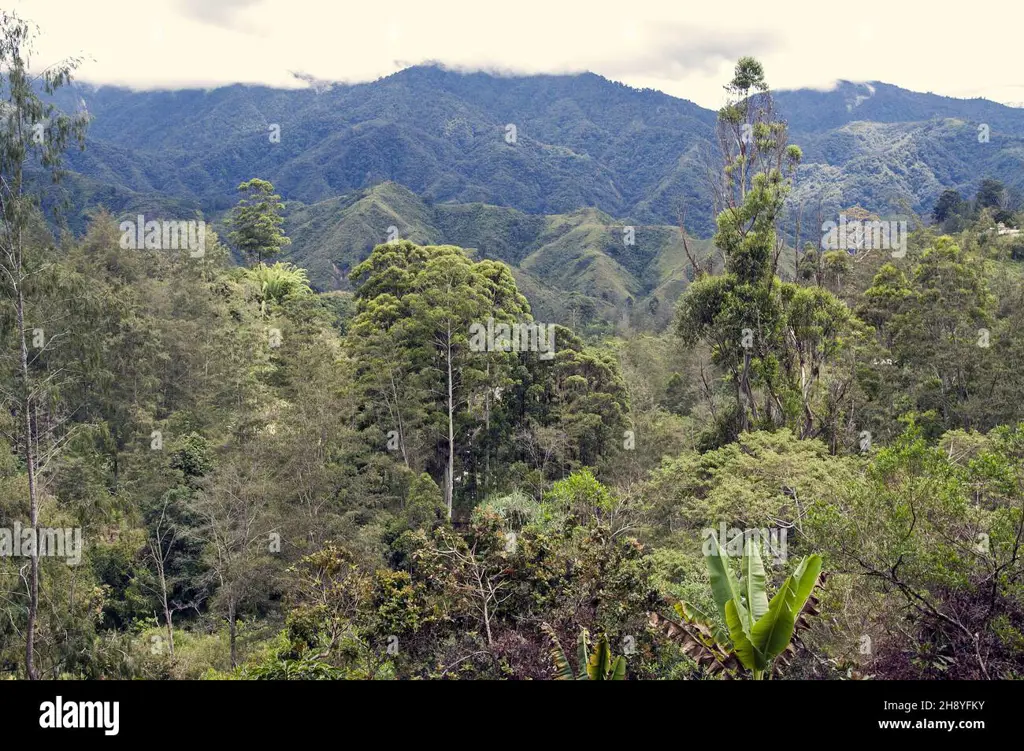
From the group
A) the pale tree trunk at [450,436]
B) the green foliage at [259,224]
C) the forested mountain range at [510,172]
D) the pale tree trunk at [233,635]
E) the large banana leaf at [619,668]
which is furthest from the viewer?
the forested mountain range at [510,172]

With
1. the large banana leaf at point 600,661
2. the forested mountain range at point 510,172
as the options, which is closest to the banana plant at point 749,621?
the large banana leaf at point 600,661

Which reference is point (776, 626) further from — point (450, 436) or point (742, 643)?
point (450, 436)

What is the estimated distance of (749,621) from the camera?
661 centimetres

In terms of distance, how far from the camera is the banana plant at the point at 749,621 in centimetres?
590

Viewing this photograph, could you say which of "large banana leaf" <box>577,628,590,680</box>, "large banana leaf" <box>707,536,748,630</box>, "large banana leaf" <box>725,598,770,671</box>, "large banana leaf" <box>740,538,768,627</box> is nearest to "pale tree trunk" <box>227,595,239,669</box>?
"large banana leaf" <box>577,628,590,680</box>

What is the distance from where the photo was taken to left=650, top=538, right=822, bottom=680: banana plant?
5902 mm

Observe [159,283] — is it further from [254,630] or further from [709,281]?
[709,281]

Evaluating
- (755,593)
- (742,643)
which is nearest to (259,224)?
(755,593)

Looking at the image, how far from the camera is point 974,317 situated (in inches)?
831

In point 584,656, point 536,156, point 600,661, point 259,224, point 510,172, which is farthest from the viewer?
point 536,156

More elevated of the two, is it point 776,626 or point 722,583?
point 722,583

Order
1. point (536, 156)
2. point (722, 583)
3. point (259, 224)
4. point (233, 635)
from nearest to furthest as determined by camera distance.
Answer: point (722, 583), point (233, 635), point (259, 224), point (536, 156)

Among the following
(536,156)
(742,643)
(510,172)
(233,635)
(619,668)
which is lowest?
(233,635)

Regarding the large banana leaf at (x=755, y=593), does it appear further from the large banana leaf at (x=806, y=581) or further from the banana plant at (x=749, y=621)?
the large banana leaf at (x=806, y=581)
